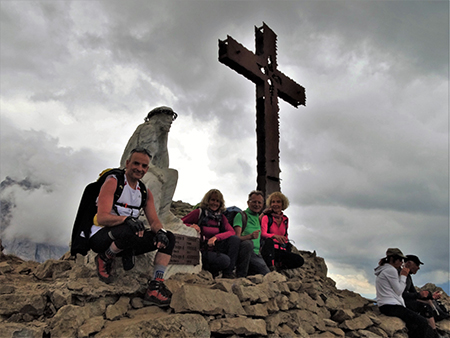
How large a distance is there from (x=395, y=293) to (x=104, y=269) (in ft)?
15.9

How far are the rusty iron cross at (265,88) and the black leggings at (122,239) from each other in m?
5.38

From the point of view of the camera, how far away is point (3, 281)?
516cm

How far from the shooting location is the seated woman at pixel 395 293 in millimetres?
5809

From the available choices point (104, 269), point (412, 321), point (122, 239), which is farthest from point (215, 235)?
point (412, 321)

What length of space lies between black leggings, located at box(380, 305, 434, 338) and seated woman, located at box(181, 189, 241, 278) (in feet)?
9.50

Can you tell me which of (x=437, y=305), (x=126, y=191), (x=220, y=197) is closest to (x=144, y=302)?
(x=126, y=191)

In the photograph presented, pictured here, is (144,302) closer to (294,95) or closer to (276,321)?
(276,321)

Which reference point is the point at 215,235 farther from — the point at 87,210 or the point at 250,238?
the point at 87,210

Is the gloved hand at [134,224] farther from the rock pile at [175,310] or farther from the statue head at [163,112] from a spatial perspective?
the statue head at [163,112]

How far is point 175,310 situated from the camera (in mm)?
3854

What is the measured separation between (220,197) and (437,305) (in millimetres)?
4962

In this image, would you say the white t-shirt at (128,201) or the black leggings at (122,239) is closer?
the black leggings at (122,239)

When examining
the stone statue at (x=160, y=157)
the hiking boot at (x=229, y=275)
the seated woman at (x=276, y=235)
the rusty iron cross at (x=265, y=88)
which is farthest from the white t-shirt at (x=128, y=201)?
the rusty iron cross at (x=265, y=88)

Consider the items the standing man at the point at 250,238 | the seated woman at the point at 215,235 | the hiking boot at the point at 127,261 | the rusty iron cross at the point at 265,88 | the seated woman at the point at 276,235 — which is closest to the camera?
the hiking boot at the point at 127,261
